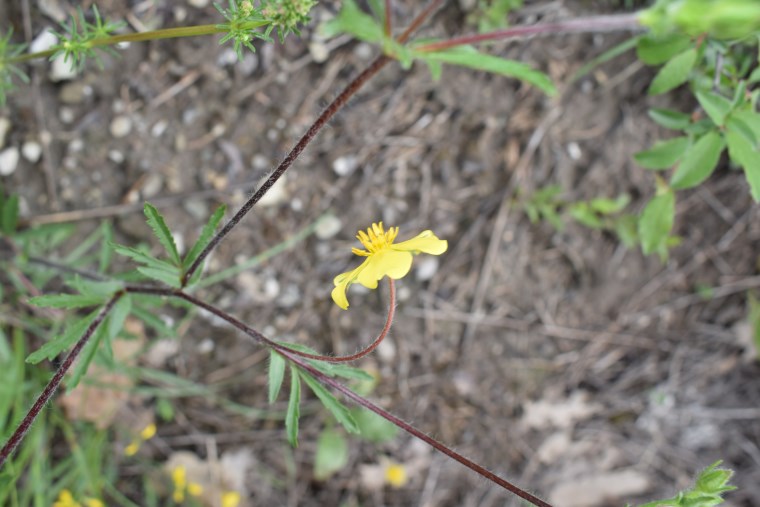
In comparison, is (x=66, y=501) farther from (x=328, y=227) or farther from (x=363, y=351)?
(x=363, y=351)

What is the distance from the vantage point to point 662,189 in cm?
207

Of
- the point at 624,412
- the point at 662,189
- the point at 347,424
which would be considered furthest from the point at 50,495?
the point at 624,412

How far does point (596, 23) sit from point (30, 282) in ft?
6.30

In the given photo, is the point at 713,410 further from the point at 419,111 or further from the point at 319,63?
the point at 319,63

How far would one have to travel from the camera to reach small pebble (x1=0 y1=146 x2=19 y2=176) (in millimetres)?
2326

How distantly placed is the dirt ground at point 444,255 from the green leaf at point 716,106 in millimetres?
961

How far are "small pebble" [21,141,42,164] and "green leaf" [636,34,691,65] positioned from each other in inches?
78.5

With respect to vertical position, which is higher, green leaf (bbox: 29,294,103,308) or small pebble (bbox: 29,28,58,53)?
small pebble (bbox: 29,28,58,53)

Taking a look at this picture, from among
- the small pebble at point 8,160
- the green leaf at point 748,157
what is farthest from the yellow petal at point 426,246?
the small pebble at point 8,160

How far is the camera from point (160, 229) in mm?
1435

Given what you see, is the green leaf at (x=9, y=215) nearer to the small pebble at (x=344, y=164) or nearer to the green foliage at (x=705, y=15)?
the small pebble at (x=344, y=164)

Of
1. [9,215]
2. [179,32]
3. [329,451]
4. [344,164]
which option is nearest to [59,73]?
[9,215]

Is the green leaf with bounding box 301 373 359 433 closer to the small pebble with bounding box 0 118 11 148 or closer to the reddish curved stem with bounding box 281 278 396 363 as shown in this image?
the reddish curved stem with bounding box 281 278 396 363

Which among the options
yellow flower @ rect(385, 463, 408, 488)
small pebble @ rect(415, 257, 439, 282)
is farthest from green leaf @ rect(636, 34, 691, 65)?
yellow flower @ rect(385, 463, 408, 488)
